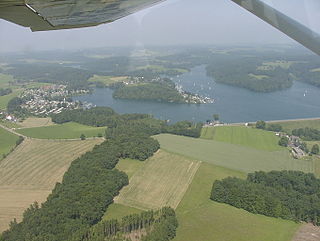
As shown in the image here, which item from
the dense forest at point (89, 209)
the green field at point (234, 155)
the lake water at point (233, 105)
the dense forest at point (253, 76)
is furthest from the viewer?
the dense forest at point (253, 76)

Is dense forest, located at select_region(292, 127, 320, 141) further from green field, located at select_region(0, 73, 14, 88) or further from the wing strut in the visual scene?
green field, located at select_region(0, 73, 14, 88)

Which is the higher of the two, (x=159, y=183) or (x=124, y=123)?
(x=159, y=183)

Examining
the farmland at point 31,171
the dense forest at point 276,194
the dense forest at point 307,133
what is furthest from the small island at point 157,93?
the dense forest at point 276,194

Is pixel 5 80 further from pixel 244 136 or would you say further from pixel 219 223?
pixel 219 223

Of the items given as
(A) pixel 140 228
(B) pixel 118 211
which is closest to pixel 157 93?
(B) pixel 118 211

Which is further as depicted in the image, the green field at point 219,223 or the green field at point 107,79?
the green field at point 107,79

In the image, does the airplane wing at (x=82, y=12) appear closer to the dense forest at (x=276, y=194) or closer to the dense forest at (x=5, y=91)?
the dense forest at (x=276, y=194)
